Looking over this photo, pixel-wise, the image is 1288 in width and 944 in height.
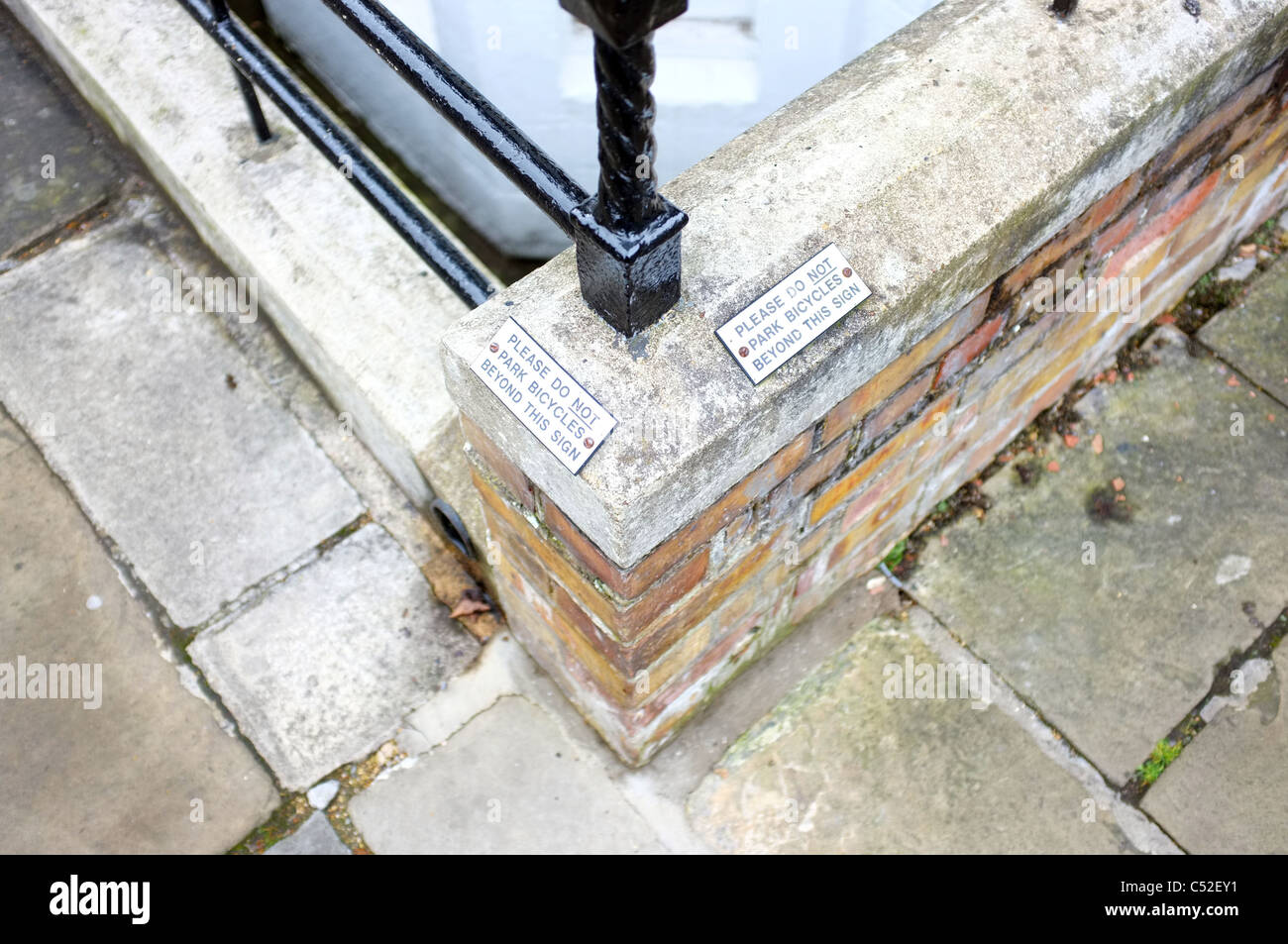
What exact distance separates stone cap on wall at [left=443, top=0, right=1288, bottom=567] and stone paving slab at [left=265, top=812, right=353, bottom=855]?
1104mm

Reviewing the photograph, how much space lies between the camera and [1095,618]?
240 centimetres

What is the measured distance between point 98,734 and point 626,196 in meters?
1.80

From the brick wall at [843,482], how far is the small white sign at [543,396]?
0.61ft

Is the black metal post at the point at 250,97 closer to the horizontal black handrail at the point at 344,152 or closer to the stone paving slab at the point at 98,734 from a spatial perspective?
the horizontal black handrail at the point at 344,152

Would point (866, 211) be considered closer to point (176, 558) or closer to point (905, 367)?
point (905, 367)

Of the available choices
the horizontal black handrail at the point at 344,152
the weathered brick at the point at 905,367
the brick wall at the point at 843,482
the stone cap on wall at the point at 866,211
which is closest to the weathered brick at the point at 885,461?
the brick wall at the point at 843,482

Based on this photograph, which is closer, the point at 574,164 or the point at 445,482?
the point at 445,482
